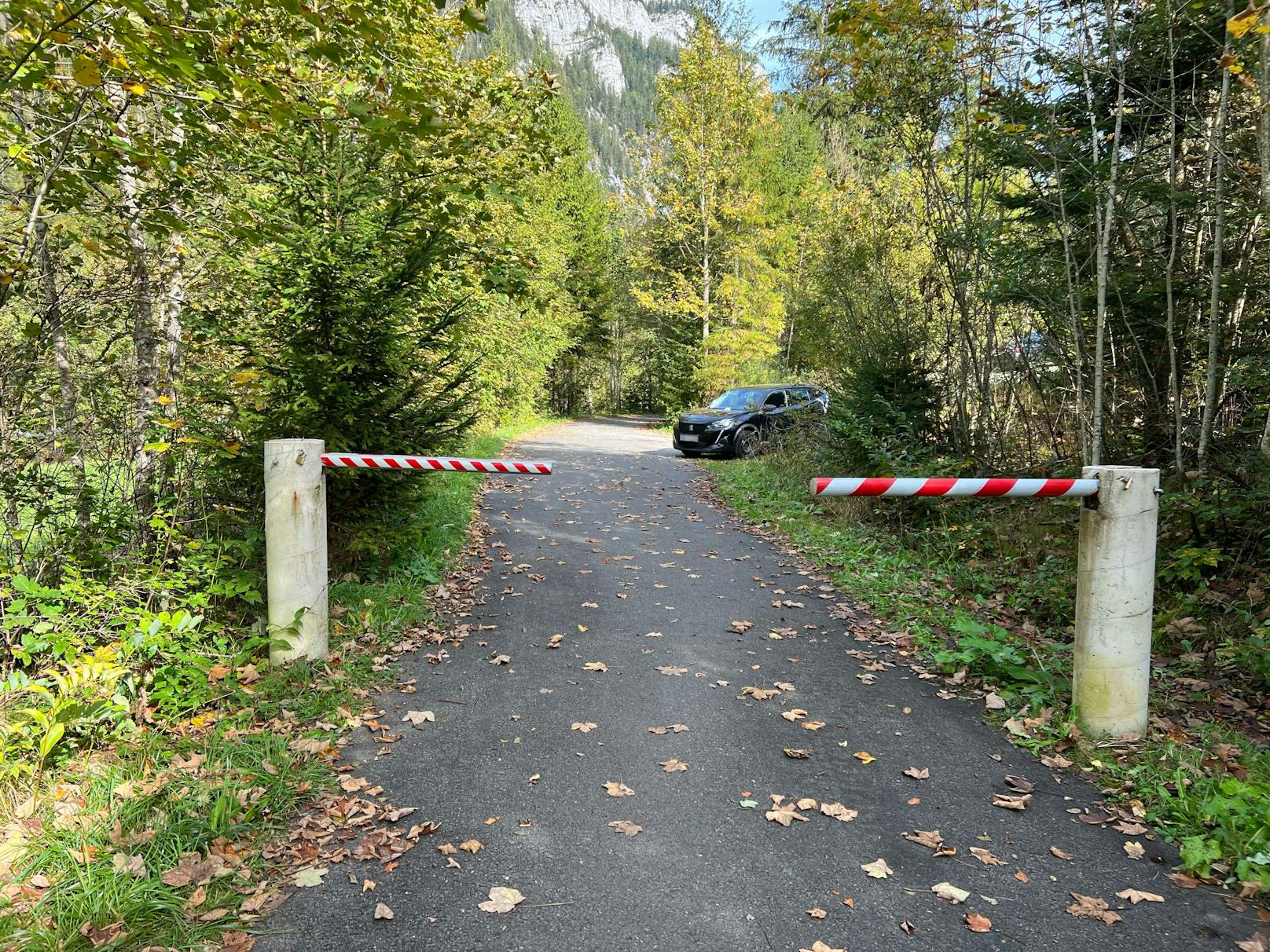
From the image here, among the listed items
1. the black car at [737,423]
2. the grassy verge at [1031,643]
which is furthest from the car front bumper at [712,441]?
the grassy verge at [1031,643]

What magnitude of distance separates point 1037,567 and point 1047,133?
4144 mm

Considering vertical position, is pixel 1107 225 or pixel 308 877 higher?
pixel 1107 225

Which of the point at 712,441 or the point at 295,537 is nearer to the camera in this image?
the point at 295,537

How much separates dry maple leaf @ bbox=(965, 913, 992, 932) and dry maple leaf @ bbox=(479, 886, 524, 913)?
62.2 inches

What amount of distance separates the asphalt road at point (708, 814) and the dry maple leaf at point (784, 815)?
0.13ft

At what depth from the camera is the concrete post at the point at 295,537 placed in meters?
4.30

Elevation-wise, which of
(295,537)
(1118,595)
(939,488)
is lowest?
(1118,595)

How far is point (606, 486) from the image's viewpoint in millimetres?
12758

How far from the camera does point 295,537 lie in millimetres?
4363

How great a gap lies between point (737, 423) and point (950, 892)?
14589 millimetres

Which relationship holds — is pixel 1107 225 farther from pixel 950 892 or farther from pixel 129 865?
pixel 129 865

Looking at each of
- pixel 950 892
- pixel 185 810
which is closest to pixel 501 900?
pixel 185 810

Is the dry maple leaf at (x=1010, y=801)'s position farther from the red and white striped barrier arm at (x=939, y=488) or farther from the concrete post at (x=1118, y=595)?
the red and white striped barrier arm at (x=939, y=488)

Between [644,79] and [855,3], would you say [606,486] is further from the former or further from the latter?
[644,79]
